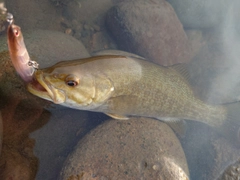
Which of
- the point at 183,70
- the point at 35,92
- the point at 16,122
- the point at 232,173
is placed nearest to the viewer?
the point at 35,92

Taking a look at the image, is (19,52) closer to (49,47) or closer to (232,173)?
(49,47)

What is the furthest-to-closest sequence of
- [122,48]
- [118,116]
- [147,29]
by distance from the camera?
1. [122,48]
2. [147,29]
3. [118,116]

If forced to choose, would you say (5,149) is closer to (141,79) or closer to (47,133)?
(47,133)

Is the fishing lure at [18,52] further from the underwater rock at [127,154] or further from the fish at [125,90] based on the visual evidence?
the underwater rock at [127,154]

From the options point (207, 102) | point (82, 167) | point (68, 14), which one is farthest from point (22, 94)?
point (207, 102)

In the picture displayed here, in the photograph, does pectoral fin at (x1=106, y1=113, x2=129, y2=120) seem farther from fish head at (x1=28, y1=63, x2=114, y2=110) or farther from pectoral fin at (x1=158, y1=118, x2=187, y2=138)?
pectoral fin at (x1=158, y1=118, x2=187, y2=138)

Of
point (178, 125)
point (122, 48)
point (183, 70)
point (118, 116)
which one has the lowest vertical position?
point (178, 125)

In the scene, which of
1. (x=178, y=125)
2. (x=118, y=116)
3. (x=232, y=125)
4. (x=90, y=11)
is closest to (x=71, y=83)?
(x=118, y=116)
